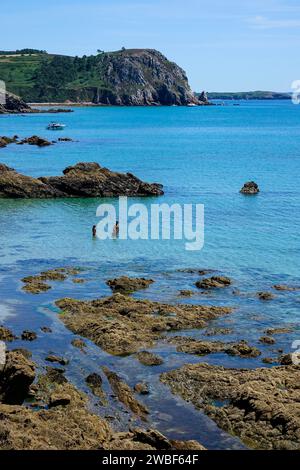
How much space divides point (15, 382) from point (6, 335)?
7.77 m

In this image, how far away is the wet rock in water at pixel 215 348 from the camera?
33.7 m

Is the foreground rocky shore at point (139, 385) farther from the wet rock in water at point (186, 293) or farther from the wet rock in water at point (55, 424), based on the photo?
the wet rock in water at point (186, 293)

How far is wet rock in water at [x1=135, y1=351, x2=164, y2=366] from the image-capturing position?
107 ft

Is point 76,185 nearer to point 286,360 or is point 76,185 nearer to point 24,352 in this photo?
point 24,352

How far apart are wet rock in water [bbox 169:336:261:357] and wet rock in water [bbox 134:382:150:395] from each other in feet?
14.9

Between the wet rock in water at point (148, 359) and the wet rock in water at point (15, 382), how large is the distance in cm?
664

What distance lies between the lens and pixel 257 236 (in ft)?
200

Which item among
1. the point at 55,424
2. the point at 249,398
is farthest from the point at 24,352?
the point at 249,398

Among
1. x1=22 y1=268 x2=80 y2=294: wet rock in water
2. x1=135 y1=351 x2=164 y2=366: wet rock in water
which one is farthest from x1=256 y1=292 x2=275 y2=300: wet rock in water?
x1=22 y1=268 x2=80 y2=294: wet rock in water

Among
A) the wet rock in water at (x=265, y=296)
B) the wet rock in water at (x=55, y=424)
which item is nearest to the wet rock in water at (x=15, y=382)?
the wet rock in water at (x=55, y=424)

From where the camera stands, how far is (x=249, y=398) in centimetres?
2780

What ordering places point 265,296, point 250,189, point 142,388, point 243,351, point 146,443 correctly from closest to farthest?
point 146,443
point 142,388
point 243,351
point 265,296
point 250,189

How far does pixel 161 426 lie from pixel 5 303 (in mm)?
17749

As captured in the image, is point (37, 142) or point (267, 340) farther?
point (37, 142)
